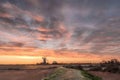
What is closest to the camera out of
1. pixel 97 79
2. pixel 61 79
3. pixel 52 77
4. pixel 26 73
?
pixel 61 79

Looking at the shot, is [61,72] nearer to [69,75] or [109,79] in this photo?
[69,75]

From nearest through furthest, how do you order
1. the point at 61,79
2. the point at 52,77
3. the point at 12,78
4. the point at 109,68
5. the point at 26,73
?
1. the point at 61,79
2. the point at 52,77
3. the point at 12,78
4. the point at 26,73
5. the point at 109,68

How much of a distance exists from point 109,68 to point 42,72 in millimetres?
6709

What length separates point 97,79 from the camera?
51.7 feet

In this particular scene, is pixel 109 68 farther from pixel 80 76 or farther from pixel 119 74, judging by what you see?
pixel 80 76

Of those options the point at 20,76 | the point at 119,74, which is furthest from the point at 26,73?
the point at 119,74

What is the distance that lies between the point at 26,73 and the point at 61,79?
7892mm

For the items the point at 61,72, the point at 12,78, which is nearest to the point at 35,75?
the point at 12,78

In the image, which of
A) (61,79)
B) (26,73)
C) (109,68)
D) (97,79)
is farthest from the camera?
(109,68)

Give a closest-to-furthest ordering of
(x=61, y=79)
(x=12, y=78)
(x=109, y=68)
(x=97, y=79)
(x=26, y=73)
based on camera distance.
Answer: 1. (x=61, y=79)
2. (x=97, y=79)
3. (x=12, y=78)
4. (x=26, y=73)
5. (x=109, y=68)

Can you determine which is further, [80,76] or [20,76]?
[20,76]

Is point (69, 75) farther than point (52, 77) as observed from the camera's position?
No

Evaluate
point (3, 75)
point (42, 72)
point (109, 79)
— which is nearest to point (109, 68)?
point (109, 79)

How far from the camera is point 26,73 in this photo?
2081 cm
